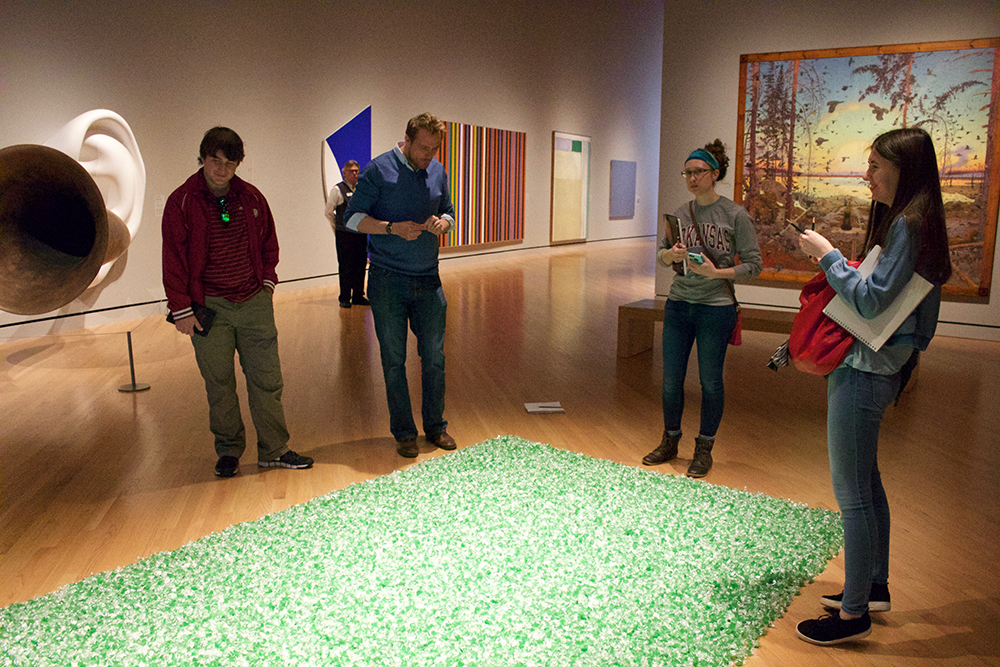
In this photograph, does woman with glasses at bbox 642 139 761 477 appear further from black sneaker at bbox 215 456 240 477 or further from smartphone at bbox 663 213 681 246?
black sneaker at bbox 215 456 240 477

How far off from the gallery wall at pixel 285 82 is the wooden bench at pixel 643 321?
15.4 feet

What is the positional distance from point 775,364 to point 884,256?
19.4 inches

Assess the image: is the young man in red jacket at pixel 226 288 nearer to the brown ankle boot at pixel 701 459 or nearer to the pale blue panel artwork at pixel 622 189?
the brown ankle boot at pixel 701 459

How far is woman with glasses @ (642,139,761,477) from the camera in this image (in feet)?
11.2

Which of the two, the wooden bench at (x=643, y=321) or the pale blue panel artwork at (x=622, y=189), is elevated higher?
the pale blue panel artwork at (x=622, y=189)

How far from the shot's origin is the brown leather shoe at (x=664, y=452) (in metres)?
3.79

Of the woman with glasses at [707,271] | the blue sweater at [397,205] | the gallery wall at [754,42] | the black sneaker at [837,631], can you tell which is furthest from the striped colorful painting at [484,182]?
the black sneaker at [837,631]

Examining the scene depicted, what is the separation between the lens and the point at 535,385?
17.7ft

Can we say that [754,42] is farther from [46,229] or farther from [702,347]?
[46,229]

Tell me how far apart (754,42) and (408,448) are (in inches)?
250

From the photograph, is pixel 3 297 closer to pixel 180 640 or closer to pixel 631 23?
pixel 180 640

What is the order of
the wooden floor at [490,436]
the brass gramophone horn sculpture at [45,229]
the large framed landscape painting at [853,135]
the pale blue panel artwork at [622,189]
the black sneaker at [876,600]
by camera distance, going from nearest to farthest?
the black sneaker at [876,600] → the wooden floor at [490,436] → the brass gramophone horn sculpture at [45,229] → the large framed landscape painting at [853,135] → the pale blue panel artwork at [622,189]

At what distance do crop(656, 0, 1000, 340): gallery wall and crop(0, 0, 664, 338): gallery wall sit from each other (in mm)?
4420

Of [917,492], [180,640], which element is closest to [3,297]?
[180,640]
